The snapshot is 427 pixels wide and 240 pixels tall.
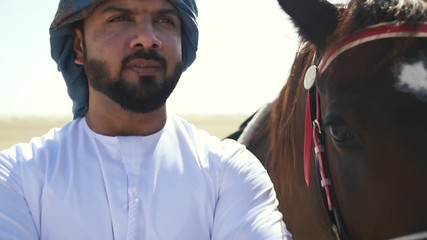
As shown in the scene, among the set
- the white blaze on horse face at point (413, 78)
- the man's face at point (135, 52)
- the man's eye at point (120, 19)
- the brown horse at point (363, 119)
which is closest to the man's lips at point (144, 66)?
the man's face at point (135, 52)

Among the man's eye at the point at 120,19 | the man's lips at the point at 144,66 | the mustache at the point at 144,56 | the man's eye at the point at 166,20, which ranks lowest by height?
the man's lips at the point at 144,66

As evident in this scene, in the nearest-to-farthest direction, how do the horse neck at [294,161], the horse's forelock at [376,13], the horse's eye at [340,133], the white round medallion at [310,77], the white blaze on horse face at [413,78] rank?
1. the white blaze on horse face at [413,78]
2. the horse's eye at [340,133]
3. the horse's forelock at [376,13]
4. the white round medallion at [310,77]
5. the horse neck at [294,161]

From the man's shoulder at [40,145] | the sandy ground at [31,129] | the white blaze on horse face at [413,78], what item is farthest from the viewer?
the sandy ground at [31,129]

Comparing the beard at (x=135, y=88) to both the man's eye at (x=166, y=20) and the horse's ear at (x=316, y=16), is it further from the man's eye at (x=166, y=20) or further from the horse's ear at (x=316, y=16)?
the horse's ear at (x=316, y=16)

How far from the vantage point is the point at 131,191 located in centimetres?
246

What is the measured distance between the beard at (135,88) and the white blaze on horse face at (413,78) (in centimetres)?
93

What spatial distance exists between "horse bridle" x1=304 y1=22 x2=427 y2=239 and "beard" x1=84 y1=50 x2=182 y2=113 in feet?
2.45

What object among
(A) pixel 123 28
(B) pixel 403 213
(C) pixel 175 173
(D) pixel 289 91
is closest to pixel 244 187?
(C) pixel 175 173

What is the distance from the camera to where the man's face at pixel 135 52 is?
2.66 metres

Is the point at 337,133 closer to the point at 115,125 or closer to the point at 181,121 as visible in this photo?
the point at 181,121

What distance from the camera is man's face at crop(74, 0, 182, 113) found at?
8.73 ft

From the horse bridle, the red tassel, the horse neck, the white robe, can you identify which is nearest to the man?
the white robe

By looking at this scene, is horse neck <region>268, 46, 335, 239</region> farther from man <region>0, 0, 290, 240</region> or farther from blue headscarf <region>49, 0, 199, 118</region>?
man <region>0, 0, 290, 240</region>

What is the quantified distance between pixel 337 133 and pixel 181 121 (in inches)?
26.9
